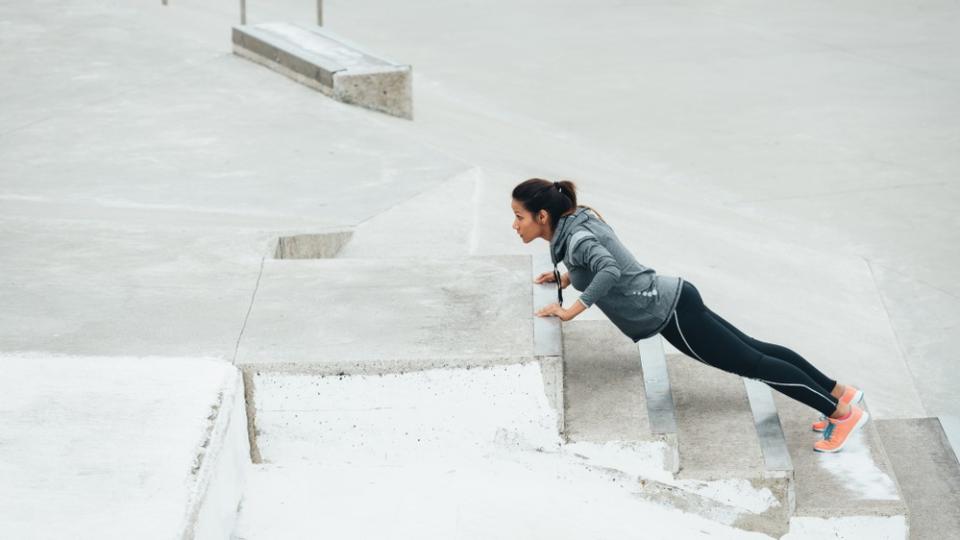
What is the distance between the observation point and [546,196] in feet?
16.5

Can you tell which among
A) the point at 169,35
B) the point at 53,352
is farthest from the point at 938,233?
the point at 169,35

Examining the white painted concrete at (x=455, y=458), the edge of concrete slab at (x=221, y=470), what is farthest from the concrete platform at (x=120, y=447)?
the white painted concrete at (x=455, y=458)

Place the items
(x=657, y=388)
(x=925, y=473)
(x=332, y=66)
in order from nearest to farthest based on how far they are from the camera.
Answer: (x=657, y=388) → (x=925, y=473) → (x=332, y=66)

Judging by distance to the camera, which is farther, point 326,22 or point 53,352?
point 326,22

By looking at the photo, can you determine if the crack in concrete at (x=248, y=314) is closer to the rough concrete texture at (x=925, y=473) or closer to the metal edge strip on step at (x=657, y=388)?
the metal edge strip on step at (x=657, y=388)

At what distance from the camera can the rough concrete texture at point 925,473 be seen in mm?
5250

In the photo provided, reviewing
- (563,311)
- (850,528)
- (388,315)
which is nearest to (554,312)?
(563,311)

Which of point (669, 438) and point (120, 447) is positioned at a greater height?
point (120, 447)

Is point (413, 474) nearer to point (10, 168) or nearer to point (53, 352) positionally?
point (53, 352)

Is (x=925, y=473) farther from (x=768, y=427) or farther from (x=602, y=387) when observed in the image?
(x=602, y=387)

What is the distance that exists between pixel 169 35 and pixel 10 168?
3.68 m

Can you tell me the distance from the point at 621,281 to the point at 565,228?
12.8 inches

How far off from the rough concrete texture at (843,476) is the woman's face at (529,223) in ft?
4.87

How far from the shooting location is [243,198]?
7.32 metres
